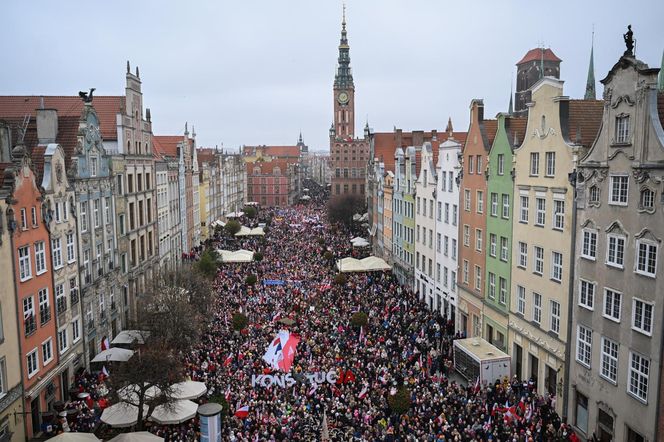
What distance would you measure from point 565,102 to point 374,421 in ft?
57.4

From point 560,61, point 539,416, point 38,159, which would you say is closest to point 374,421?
point 539,416

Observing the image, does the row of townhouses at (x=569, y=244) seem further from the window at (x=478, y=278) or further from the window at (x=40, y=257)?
the window at (x=40, y=257)

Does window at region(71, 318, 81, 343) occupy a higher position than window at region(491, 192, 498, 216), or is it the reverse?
window at region(491, 192, 498, 216)

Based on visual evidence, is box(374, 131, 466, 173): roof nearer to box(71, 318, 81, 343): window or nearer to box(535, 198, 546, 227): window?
box(535, 198, 546, 227): window

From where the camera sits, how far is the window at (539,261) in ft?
94.2

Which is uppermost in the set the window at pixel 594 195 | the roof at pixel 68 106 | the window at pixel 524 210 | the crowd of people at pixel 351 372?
the roof at pixel 68 106

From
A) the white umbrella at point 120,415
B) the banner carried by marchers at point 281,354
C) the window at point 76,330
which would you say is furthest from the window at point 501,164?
the window at point 76,330

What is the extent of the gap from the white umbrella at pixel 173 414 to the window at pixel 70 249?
11.1 meters

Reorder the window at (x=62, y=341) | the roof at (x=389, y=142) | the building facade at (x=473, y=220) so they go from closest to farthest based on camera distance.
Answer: the window at (x=62, y=341) → the building facade at (x=473, y=220) → the roof at (x=389, y=142)

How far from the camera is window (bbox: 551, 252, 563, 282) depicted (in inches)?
1063

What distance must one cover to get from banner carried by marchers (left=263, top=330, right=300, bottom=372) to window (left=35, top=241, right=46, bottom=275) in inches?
478

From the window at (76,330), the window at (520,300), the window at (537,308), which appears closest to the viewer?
the window at (537,308)

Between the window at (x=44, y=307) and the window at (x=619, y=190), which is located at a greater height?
the window at (x=619, y=190)

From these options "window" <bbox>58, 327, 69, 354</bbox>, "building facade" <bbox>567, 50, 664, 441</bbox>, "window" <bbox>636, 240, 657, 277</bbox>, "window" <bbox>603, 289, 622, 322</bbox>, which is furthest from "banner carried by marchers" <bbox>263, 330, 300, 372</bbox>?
"window" <bbox>636, 240, 657, 277</bbox>
